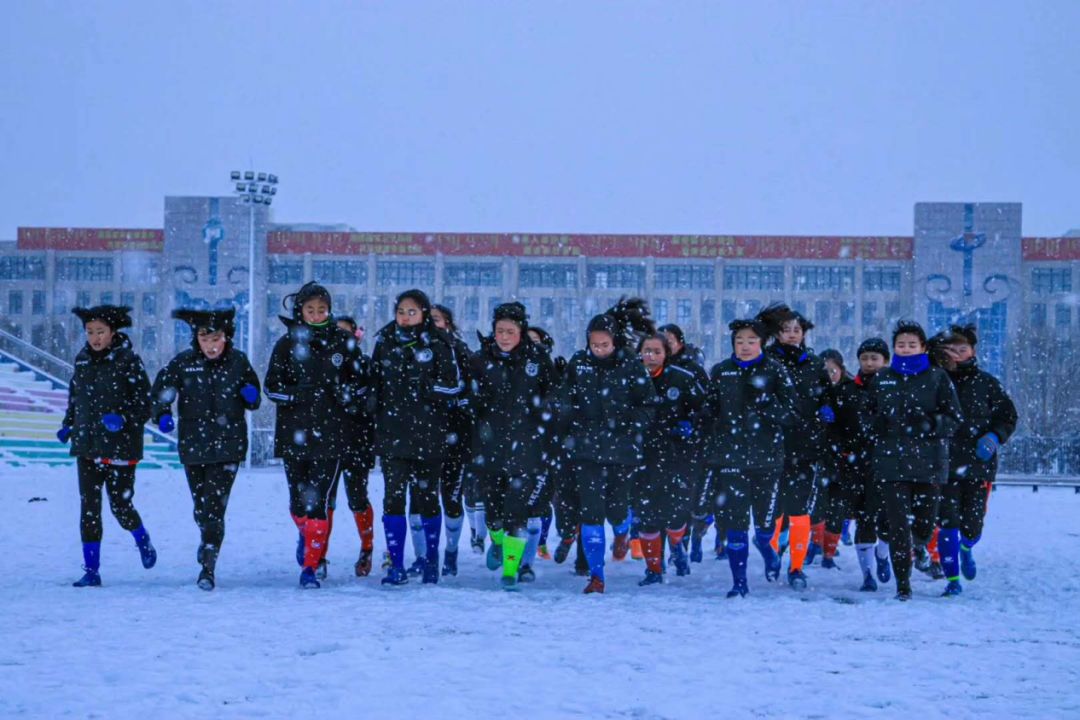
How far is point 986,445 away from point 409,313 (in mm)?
4196

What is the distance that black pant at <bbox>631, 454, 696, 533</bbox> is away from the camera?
8992mm

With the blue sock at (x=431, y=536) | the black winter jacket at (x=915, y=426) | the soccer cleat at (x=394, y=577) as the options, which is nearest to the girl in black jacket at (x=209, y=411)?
the soccer cleat at (x=394, y=577)

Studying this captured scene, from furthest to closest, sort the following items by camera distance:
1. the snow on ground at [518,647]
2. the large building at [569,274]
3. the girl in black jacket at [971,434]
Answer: the large building at [569,274], the girl in black jacket at [971,434], the snow on ground at [518,647]

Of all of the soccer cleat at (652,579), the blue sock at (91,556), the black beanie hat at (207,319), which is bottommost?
the soccer cleat at (652,579)

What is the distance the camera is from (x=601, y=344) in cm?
835

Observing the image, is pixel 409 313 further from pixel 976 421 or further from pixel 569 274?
pixel 569 274

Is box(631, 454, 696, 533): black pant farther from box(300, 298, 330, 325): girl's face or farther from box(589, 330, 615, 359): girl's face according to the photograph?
box(300, 298, 330, 325): girl's face

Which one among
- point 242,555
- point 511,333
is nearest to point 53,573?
point 242,555

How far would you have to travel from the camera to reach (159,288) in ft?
284

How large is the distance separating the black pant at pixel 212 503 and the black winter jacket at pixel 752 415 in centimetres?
336

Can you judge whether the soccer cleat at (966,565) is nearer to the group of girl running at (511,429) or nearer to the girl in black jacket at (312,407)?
the group of girl running at (511,429)

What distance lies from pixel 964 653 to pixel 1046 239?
3339 inches

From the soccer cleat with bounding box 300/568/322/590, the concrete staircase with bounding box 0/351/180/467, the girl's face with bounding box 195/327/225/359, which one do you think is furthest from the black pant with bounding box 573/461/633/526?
the concrete staircase with bounding box 0/351/180/467

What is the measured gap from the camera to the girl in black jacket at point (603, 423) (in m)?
8.27
